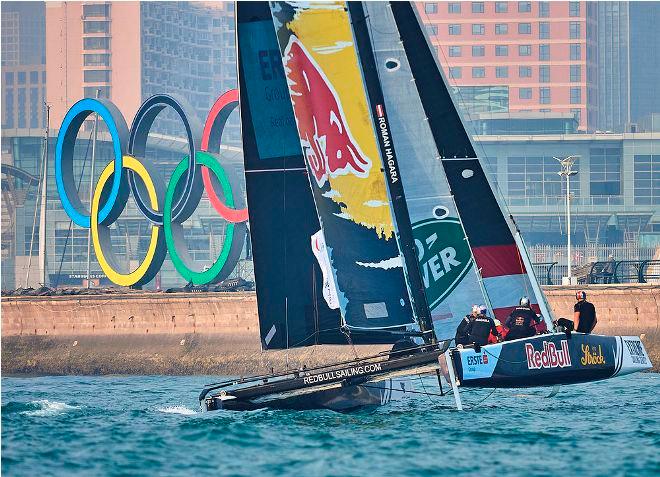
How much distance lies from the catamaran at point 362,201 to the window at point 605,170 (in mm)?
91383

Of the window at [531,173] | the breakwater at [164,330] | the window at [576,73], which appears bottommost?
the breakwater at [164,330]

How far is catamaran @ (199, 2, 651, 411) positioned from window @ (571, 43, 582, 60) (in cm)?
13261

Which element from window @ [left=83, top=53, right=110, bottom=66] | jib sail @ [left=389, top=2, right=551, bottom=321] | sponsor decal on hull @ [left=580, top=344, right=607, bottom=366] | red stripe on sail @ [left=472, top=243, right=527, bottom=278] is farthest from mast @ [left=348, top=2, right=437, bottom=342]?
window @ [left=83, top=53, right=110, bottom=66]

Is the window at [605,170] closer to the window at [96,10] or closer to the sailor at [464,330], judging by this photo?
the window at [96,10]

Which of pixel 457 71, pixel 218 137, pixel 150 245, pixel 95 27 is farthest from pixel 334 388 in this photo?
pixel 95 27

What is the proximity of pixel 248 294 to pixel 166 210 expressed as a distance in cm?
553

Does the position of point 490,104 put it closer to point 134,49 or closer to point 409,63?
point 134,49

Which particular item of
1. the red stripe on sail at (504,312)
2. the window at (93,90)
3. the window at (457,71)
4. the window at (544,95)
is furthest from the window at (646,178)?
the red stripe on sail at (504,312)

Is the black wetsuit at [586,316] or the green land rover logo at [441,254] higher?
the green land rover logo at [441,254]

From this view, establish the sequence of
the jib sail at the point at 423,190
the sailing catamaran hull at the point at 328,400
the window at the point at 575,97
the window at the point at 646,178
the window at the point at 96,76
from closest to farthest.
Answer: the sailing catamaran hull at the point at 328,400 < the jib sail at the point at 423,190 < the window at the point at 646,178 < the window at the point at 575,97 < the window at the point at 96,76

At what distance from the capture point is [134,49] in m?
181

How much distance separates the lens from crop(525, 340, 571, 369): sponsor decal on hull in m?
23.4

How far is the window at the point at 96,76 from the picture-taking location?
585ft

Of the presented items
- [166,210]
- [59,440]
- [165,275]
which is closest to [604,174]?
[165,275]
